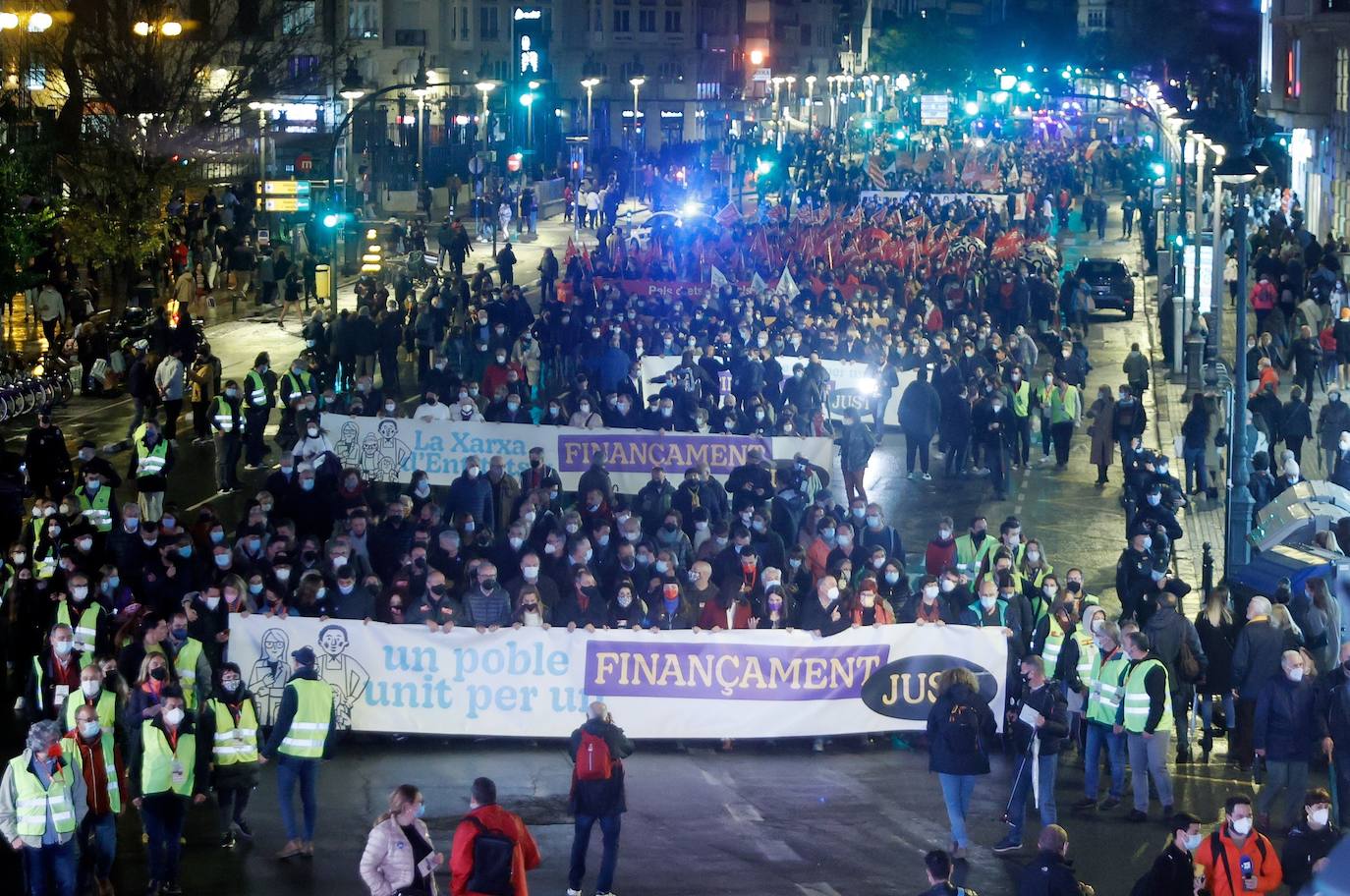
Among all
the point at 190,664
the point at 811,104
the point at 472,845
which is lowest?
the point at 472,845

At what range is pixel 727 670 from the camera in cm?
1756

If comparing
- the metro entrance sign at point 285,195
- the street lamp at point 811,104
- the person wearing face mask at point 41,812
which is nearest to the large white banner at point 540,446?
the person wearing face mask at point 41,812

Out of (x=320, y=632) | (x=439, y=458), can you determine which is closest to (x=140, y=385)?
(x=439, y=458)

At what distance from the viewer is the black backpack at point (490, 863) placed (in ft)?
40.5

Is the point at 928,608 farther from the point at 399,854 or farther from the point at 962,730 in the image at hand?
the point at 399,854

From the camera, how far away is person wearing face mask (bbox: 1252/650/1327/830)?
15438 mm

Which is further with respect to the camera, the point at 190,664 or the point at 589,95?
the point at 589,95

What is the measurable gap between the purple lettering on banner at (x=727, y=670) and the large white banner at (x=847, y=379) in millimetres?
13896

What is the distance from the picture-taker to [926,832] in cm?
1579

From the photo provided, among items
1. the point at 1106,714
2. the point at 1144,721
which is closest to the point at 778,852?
the point at 1106,714

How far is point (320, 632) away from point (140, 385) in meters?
13.8

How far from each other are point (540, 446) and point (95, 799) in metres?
12.3

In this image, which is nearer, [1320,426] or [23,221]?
[1320,426]

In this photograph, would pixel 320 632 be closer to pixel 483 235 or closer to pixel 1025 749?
pixel 1025 749
